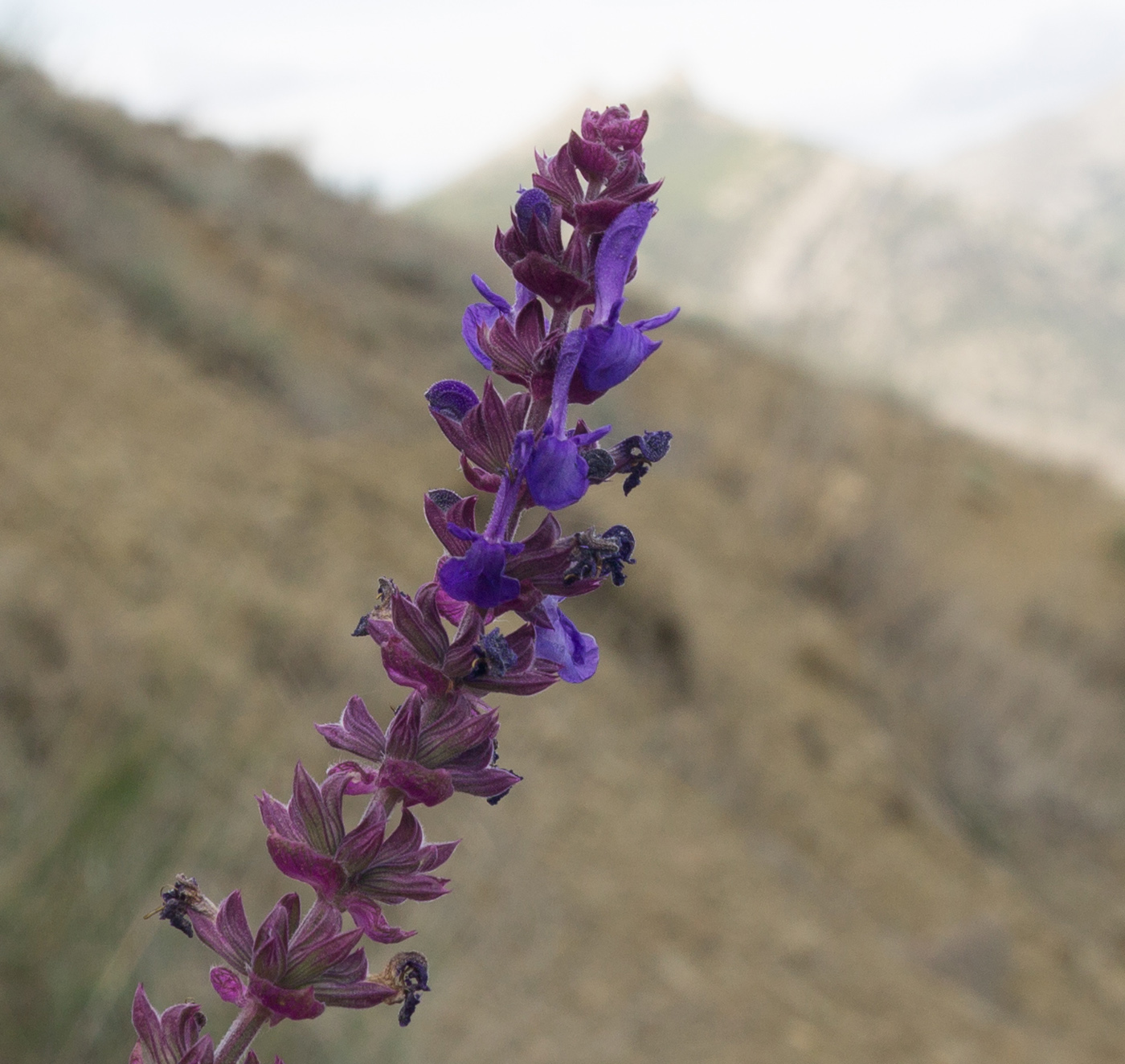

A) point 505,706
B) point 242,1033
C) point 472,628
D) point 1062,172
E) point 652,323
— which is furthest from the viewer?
point 1062,172

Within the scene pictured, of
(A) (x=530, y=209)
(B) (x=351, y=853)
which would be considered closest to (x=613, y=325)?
(A) (x=530, y=209)

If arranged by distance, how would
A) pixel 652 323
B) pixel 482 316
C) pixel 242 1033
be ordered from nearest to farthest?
pixel 242 1033
pixel 652 323
pixel 482 316

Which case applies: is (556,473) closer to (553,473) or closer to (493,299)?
(553,473)

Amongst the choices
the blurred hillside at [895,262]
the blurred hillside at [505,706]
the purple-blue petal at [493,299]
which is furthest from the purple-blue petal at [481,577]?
the blurred hillside at [895,262]

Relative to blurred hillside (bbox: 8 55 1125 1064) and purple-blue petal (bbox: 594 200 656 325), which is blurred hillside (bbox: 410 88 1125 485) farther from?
purple-blue petal (bbox: 594 200 656 325)

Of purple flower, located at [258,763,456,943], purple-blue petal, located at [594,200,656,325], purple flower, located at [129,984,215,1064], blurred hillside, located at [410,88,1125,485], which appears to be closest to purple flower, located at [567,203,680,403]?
purple-blue petal, located at [594,200,656,325]

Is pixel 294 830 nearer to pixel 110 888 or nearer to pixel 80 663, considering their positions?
pixel 110 888
